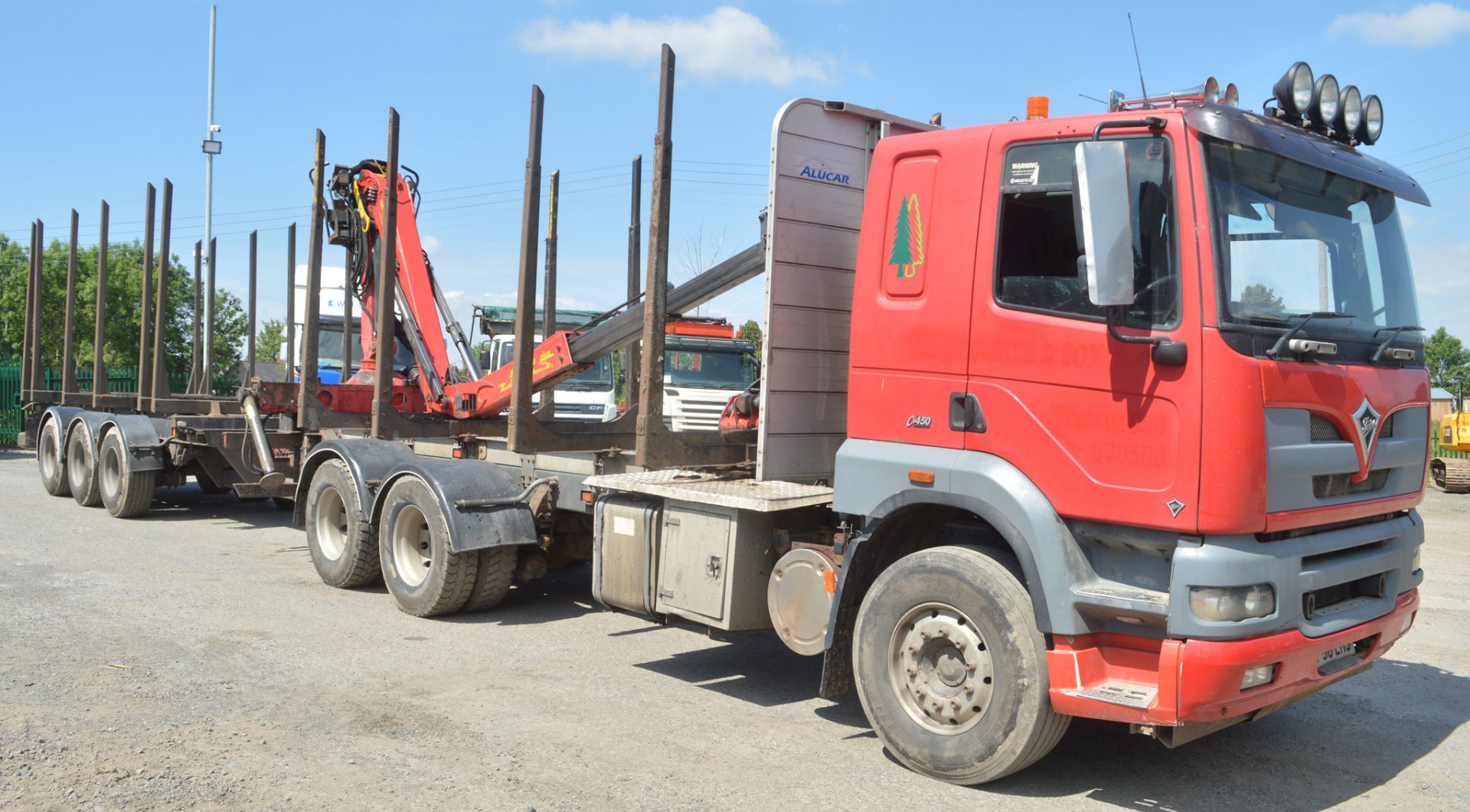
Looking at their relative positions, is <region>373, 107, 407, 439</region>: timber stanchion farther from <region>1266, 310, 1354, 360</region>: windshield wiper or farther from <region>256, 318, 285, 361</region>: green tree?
<region>256, 318, 285, 361</region>: green tree

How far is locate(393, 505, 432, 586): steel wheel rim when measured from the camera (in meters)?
8.43

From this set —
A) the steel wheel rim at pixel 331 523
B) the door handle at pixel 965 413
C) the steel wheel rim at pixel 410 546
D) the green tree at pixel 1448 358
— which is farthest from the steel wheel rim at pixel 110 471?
the green tree at pixel 1448 358

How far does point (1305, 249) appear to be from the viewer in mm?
4785

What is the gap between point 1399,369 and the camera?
199 inches

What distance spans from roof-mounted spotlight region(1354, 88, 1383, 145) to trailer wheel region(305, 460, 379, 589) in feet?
22.9

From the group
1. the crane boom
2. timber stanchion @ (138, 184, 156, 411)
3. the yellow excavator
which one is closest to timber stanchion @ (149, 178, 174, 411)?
timber stanchion @ (138, 184, 156, 411)

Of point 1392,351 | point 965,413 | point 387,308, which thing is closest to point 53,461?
point 387,308

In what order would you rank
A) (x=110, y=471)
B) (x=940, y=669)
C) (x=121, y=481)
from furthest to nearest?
(x=110, y=471) < (x=121, y=481) < (x=940, y=669)

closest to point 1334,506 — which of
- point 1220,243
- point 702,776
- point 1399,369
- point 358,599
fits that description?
point 1399,369

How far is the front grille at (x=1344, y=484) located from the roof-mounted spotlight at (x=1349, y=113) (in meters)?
1.50

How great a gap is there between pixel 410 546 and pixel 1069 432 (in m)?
5.42

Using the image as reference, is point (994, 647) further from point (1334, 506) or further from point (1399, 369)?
point (1399, 369)

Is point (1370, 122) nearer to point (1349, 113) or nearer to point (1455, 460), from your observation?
point (1349, 113)

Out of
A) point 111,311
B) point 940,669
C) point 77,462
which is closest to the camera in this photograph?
point 940,669
